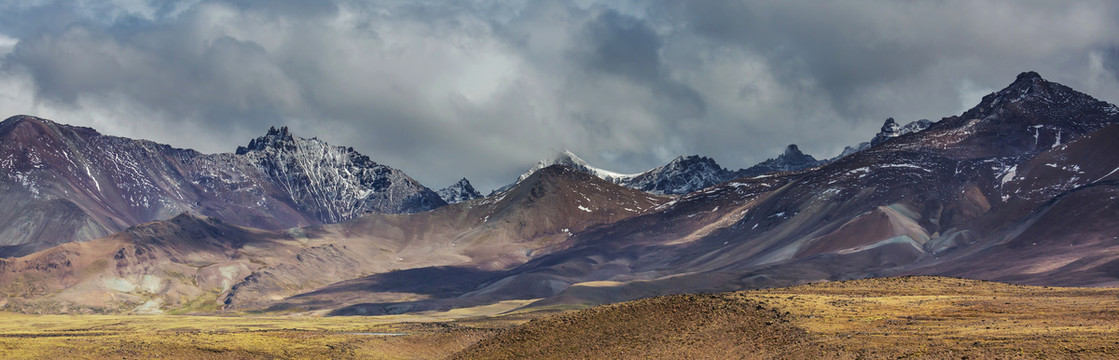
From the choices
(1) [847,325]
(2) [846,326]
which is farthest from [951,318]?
(2) [846,326]

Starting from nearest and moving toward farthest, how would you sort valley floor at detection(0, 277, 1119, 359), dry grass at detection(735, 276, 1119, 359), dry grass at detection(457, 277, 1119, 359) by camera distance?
dry grass at detection(735, 276, 1119, 359) → dry grass at detection(457, 277, 1119, 359) → valley floor at detection(0, 277, 1119, 359)

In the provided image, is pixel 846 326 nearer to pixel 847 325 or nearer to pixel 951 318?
pixel 847 325

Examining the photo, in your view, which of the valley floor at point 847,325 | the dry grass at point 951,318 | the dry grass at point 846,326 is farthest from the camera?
the valley floor at point 847,325

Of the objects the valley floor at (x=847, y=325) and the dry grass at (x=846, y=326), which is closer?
the dry grass at (x=846, y=326)

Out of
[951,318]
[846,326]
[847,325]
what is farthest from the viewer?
[951,318]

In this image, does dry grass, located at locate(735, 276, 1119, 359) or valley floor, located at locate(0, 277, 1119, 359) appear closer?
dry grass, located at locate(735, 276, 1119, 359)

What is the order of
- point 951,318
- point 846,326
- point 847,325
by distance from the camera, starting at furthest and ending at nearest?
point 951,318, point 847,325, point 846,326

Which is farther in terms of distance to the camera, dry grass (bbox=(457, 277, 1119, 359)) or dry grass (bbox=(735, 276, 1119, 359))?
dry grass (bbox=(457, 277, 1119, 359))

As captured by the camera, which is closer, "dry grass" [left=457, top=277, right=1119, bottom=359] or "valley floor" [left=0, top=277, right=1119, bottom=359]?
"dry grass" [left=457, top=277, right=1119, bottom=359]

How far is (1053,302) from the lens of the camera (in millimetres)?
77438

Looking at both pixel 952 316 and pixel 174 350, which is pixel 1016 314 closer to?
pixel 952 316

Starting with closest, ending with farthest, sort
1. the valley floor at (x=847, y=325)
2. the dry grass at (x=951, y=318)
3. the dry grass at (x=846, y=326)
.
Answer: the dry grass at (x=951, y=318)
the dry grass at (x=846, y=326)
the valley floor at (x=847, y=325)

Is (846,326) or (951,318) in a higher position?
(846,326)

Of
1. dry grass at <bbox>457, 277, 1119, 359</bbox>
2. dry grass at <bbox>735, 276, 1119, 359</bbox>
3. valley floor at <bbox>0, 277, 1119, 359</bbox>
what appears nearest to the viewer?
dry grass at <bbox>735, 276, 1119, 359</bbox>
